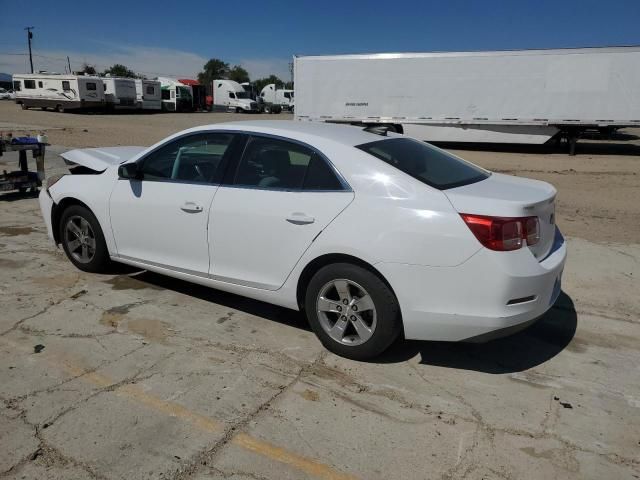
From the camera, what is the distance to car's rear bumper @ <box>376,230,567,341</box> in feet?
10.1

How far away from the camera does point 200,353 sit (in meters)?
3.70

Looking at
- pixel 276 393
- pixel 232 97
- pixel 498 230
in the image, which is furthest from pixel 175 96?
pixel 498 230

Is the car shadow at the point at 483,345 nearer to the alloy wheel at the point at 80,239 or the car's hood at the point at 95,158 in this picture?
the alloy wheel at the point at 80,239

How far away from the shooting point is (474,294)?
311cm

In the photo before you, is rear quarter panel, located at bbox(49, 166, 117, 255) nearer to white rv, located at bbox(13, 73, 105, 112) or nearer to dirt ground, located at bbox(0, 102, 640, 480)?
dirt ground, located at bbox(0, 102, 640, 480)

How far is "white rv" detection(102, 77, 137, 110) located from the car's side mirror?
138 feet

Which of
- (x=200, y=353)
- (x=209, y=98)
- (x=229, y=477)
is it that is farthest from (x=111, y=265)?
(x=209, y=98)

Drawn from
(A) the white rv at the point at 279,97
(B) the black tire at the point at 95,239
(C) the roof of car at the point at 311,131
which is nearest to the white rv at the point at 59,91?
(A) the white rv at the point at 279,97

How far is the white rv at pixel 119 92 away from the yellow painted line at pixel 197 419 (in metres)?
43.2

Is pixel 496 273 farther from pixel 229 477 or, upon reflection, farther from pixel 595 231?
pixel 595 231

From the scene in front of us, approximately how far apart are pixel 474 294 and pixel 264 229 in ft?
4.94

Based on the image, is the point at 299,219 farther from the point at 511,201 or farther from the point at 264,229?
the point at 511,201

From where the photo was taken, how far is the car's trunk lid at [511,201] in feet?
10.3

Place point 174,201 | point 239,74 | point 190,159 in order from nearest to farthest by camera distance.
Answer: point 174,201 → point 190,159 → point 239,74
